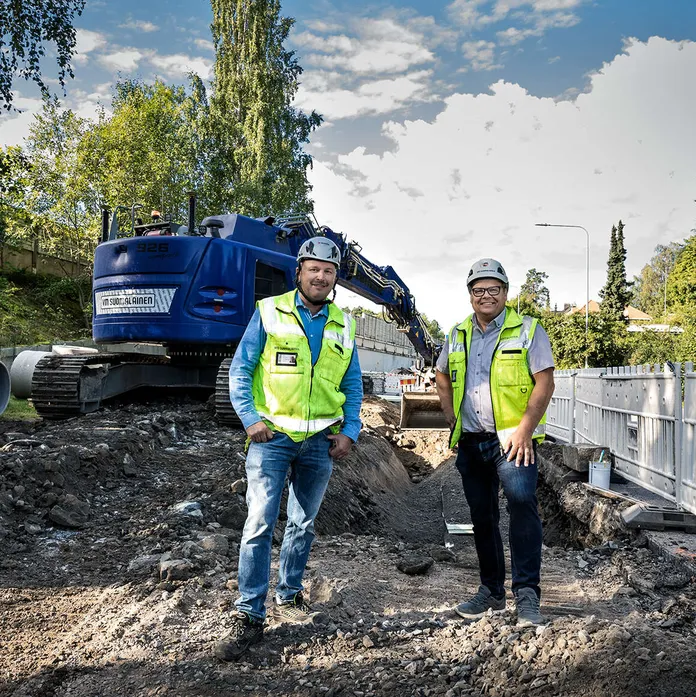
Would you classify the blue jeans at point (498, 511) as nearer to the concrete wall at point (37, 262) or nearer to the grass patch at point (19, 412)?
the grass patch at point (19, 412)

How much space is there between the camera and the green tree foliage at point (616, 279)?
63062mm

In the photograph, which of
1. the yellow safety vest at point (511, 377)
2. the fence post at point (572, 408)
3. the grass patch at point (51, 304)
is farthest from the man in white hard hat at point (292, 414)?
the grass patch at point (51, 304)

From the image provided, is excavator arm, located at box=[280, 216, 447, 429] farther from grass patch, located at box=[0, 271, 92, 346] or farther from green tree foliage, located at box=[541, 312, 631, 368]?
green tree foliage, located at box=[541, 312, 631, 368]

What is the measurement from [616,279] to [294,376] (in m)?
65.4

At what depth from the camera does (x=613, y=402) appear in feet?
24.8

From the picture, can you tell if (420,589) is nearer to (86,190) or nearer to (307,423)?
(307,423)

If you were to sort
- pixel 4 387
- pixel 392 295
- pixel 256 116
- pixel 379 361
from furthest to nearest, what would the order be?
pixel 379 361 → pixel 256 116 → pixel 392 295 → pixel 4 387

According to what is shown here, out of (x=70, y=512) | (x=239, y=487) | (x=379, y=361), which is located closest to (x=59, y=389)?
(x=70, y=512)

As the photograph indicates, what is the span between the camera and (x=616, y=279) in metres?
63.3

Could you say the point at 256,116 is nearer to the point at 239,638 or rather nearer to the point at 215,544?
the point at 215,544

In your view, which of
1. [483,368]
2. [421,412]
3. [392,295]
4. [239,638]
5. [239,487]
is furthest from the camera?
[421,412]

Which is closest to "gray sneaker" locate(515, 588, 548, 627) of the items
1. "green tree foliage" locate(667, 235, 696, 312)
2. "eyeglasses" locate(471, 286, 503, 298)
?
"eyeglasses" locate(471, 286, 503, 298)

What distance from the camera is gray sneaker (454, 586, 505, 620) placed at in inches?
142

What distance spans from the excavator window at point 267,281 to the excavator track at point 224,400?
3.62 ft
